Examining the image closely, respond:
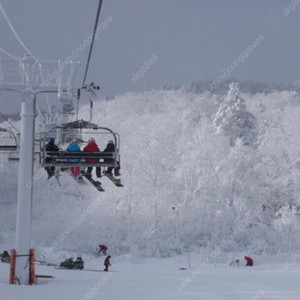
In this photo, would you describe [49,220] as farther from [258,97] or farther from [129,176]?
[258,97]

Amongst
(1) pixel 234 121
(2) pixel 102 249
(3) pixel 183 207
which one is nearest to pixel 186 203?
(3) pixel 183 207

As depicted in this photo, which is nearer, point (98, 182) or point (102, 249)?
point (98, 182)

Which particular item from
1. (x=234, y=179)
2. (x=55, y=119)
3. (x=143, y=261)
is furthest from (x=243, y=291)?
(x=234, y=179)

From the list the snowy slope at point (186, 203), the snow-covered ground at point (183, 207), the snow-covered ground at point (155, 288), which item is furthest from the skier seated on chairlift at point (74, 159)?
the snowy slope at point (186, 203)

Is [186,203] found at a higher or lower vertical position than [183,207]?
higher

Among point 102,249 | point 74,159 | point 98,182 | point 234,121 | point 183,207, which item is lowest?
point 102,249

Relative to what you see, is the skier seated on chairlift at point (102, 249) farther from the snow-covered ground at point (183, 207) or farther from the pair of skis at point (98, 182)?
the pair of skis at point (98, 182)

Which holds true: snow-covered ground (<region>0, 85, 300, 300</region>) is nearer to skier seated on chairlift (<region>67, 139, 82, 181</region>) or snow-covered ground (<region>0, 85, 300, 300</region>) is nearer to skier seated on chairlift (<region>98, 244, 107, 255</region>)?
skier seated on chairlift (<region>98, 244, 107, 255</region>)

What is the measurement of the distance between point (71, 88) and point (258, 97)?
229ft

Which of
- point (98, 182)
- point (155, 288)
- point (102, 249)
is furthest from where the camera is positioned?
point (102, 249)

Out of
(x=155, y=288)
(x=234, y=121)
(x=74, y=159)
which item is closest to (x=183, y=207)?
(x=234, y=121)

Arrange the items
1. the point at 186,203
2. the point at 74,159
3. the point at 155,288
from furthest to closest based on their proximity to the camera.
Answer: the point at 186,203 → the point at 74,159 → the point at 155,288

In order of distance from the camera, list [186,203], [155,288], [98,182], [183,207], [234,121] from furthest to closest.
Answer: [234,121] < [186,203] < [183,207] < [98,182] < [155,288]

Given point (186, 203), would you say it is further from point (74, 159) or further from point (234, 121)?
point (74, 159)
